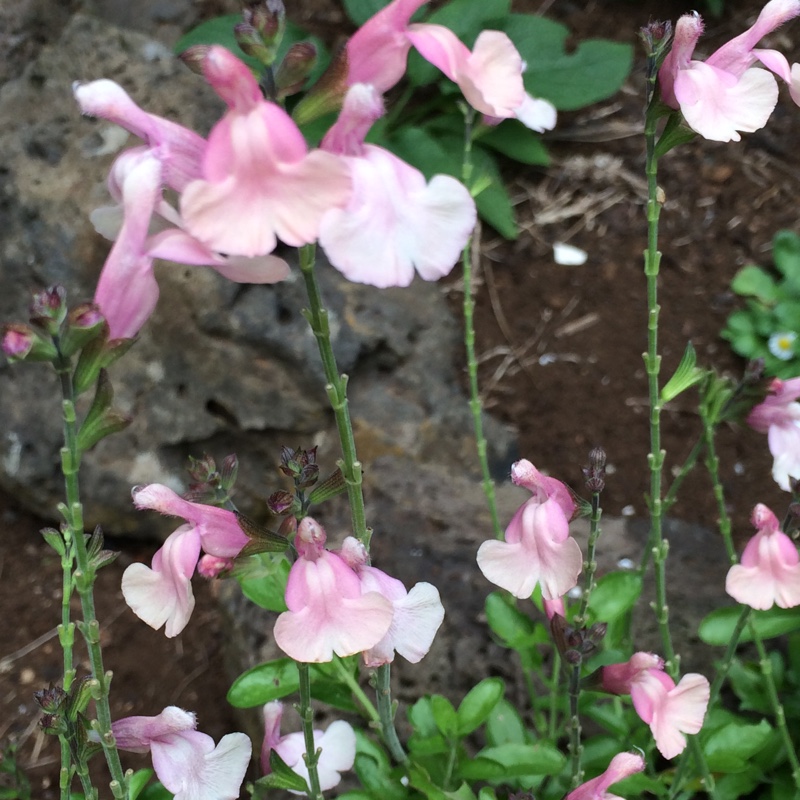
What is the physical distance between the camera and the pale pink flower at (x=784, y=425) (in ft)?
3.70

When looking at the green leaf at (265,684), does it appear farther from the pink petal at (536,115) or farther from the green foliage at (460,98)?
the green foliage at (460,98)

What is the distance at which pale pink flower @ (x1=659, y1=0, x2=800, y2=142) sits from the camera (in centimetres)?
76

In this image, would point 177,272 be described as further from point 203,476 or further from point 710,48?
point 710,48

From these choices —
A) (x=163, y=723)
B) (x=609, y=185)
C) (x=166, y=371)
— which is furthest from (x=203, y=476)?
(x=609, y=185)

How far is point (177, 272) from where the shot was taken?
1953 mm

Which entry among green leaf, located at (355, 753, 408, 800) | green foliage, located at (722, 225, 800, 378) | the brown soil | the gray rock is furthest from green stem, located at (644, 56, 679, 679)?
green foliage, located at (722, 225, 800, 378)

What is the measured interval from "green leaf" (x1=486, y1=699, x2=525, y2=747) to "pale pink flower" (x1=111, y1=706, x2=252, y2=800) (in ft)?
1.59

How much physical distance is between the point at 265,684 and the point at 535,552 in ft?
1.39

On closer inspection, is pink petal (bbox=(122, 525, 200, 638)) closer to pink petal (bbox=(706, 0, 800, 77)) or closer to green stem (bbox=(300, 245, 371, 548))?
green stem (bbox=(300, 245, 371, 548))

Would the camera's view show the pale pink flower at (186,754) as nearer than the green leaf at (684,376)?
Yes

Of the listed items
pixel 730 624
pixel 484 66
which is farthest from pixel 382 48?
pixel 730 624

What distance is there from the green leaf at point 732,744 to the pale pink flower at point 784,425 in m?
0.34

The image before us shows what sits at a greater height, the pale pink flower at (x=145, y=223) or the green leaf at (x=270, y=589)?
the pale pink flower at (x=145, y=223)

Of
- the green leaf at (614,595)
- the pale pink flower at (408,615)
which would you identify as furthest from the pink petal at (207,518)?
the green leaf at (614,595)
